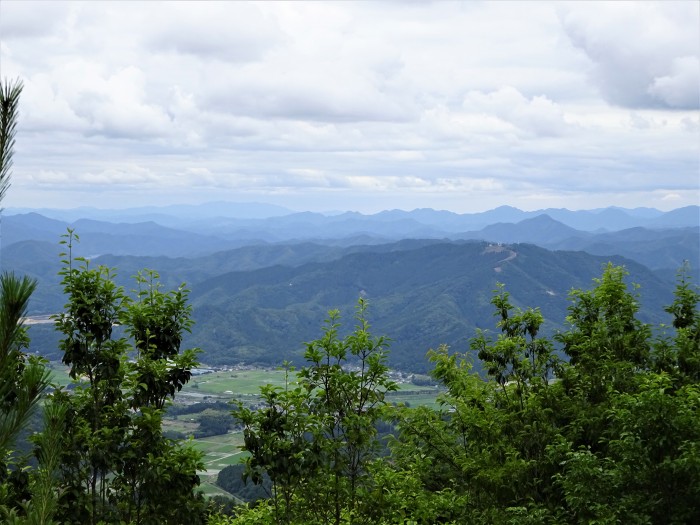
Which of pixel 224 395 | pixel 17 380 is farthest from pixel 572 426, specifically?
pixel 224 395

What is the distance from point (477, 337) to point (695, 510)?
5501mm

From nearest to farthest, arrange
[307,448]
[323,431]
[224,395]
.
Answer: [307,448], [323,431], [224,395]

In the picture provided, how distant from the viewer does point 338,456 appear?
32.6 feet

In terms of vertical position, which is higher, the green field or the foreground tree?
the foreground tree

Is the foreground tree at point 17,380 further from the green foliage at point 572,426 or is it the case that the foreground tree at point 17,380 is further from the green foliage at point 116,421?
the green foliage at point 572,426

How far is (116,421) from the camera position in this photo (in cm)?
962

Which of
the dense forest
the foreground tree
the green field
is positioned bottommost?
the green field

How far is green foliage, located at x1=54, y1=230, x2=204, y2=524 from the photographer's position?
9.13m

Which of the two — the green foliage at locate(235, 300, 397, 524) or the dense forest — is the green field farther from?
the green foliage at locate(235, 300, 397, 524)

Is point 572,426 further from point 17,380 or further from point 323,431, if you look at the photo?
point 17,380

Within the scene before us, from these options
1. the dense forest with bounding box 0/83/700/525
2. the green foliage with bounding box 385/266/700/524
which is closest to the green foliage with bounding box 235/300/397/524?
the dense forest with bounding box 0/83/700/525

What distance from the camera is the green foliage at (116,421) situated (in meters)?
9.13

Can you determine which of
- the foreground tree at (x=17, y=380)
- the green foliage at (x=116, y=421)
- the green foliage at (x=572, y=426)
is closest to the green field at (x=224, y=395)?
the green foliage at (x=572, y=426)

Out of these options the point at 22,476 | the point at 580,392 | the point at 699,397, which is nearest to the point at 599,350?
the point at 580,392
